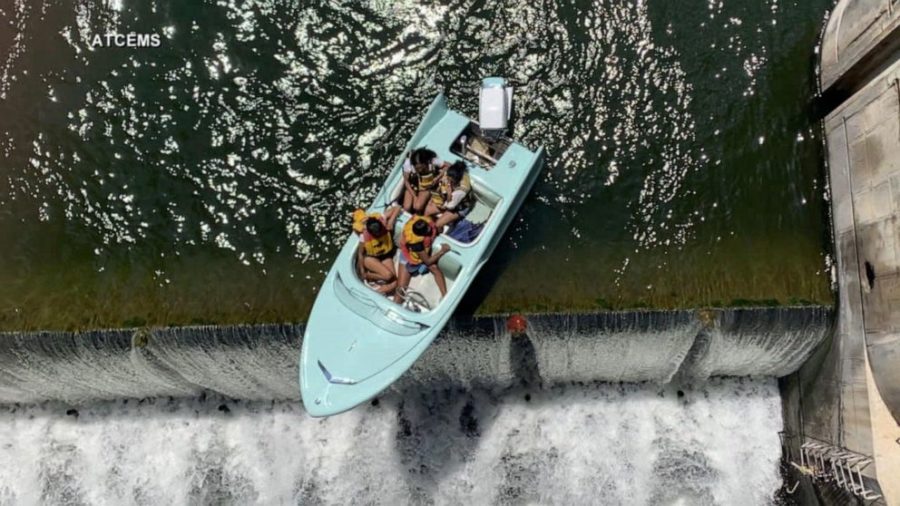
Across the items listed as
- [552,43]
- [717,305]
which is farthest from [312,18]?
[717,305]

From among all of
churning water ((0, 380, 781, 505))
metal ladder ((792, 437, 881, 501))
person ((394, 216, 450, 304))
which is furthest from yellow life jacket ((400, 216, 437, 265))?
metal ladder ((792, 437, 881, 501))

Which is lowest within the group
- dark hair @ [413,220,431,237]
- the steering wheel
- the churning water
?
the churning water

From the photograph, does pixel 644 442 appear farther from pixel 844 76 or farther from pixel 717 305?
pixel 844 76

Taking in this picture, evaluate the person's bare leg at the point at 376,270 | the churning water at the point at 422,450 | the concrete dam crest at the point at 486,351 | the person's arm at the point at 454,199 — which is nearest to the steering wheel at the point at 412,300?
the person's bare leg at the point at 376,270

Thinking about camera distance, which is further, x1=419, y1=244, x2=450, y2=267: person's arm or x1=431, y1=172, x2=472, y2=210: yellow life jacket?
x1=431, y1=172, x2=472, y2=210: yellow life jacket

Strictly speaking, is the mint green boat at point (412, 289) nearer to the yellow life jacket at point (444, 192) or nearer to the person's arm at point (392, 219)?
the person's arm at point (392, 219)

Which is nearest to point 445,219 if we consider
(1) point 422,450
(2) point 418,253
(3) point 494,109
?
(2) point 418,253

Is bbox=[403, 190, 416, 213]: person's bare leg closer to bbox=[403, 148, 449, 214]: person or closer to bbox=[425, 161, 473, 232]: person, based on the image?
bbox=[403, 148, 449, 214]: person
